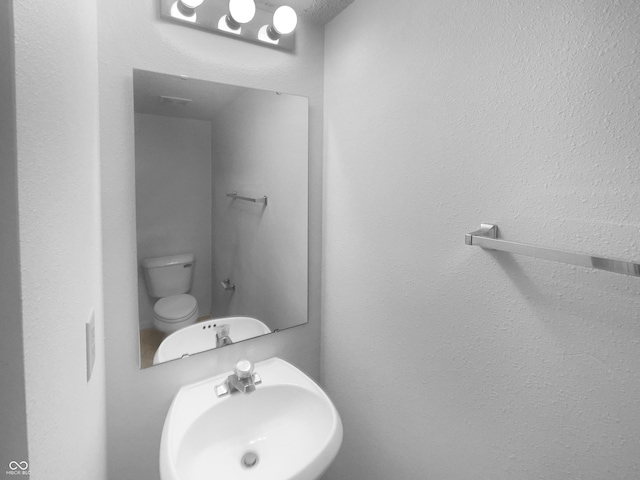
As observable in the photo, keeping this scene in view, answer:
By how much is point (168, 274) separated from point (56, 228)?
0.64 metres

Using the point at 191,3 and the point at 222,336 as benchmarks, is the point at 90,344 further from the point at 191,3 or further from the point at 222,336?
the point at 191,3

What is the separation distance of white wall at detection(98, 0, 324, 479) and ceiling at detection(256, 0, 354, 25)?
0.28 feet

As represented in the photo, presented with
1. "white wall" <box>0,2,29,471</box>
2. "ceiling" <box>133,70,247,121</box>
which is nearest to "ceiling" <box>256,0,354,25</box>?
"ceiling" <box>133,70,247,121</box>

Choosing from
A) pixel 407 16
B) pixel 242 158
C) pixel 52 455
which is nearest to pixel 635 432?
pixel 52 455

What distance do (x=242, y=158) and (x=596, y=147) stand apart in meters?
1.02

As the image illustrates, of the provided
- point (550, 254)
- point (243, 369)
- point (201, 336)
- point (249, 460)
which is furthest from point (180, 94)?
point (249, 460)

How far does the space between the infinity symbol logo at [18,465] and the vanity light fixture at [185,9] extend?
3.83 ft

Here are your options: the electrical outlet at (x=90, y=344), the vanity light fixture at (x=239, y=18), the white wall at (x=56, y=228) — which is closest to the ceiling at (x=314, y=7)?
the vanity light fixture at (x=239, y=18)

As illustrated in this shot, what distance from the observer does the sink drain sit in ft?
3.50

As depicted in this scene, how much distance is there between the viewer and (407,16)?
3.12ft

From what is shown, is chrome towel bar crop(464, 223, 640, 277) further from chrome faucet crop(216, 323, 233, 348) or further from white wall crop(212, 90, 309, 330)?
chrome faucet crop(216, 323, 233, 348)

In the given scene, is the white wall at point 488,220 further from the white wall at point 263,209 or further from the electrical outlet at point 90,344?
the electrical outlet at point 90,344

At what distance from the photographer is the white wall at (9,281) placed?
34cm

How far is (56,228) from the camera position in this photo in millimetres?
506
